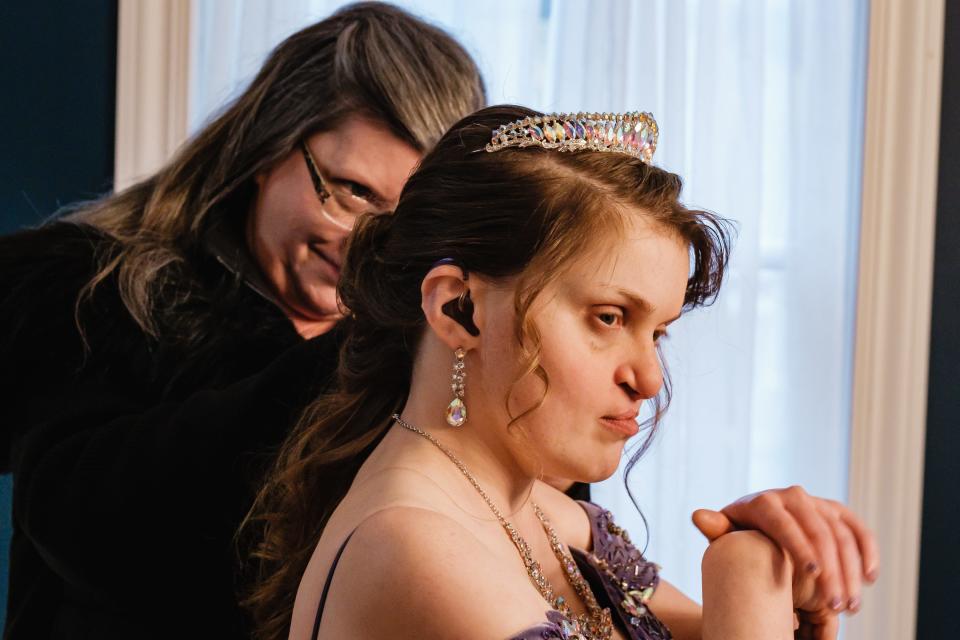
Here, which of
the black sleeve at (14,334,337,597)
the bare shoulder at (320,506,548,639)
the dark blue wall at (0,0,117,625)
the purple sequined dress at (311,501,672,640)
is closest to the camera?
the bare shoulder at (320,506,548,639)

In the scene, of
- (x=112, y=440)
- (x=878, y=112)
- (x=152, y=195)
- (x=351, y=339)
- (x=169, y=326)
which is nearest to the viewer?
(x=351, y=339)

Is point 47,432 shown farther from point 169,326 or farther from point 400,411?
point 400,411

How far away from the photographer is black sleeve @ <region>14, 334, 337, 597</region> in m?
1.17

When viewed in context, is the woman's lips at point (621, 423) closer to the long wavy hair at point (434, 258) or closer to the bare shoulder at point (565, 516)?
the long wavy hair at point (434, 258)

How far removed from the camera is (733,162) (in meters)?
2.31

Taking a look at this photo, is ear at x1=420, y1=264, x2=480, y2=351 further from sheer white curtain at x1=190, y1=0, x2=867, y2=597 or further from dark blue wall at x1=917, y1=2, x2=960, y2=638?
dark blue wall at x1=917, y1=2, x2=960, y2=638

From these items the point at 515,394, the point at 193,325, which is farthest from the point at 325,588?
the point at 193,325

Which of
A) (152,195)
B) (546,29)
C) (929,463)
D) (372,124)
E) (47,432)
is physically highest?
→ (546,29)

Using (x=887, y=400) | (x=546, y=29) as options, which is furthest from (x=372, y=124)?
(x=887, y=400)

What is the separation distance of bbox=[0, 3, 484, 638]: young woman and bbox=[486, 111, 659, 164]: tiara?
1.13 feet

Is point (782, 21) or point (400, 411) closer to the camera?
point (400, 411)

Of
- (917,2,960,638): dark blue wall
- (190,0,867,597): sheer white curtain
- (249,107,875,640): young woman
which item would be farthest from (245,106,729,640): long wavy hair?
(917,2,960,638): dark blue wall

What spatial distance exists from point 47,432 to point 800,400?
1.61 metres

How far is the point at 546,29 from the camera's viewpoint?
2355 millimetres
